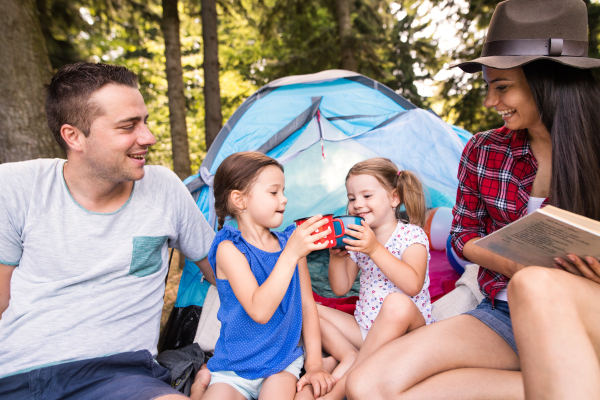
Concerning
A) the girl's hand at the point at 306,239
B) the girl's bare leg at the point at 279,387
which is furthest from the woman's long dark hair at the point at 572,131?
the girl's bare leg at the point at 279,387

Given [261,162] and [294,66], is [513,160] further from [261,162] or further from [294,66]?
[294,66]

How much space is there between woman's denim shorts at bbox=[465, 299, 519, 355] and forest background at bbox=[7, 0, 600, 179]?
2.09m

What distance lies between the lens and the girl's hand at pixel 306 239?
1.27 meters

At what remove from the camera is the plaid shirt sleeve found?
1.59 m

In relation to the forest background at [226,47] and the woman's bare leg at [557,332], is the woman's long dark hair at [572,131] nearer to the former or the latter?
the woman's bare leg at [557,332]

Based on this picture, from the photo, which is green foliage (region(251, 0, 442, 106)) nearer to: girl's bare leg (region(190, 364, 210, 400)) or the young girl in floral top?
the young girl in floral top

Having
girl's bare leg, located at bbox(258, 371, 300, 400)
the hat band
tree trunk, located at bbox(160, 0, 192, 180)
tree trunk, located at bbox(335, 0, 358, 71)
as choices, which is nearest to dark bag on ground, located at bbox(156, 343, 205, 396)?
girl's bare leg, located at bbox(258, 371, 300, 400)

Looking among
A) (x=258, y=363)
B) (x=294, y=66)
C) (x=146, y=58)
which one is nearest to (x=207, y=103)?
(x=294, y=66)

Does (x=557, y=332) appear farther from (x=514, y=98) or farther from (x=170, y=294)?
(x=170, y=294)

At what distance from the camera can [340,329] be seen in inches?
68.6

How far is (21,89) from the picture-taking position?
8.82 ft

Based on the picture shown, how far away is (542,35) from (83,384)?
73.9 inches

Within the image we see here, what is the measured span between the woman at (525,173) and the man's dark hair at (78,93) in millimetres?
1301

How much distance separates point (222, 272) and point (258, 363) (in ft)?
1.17
